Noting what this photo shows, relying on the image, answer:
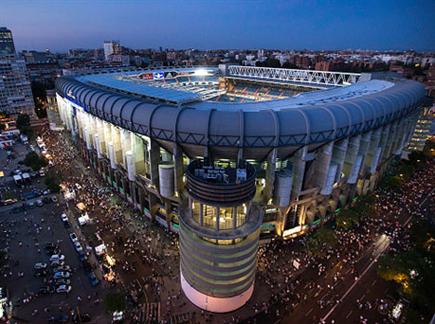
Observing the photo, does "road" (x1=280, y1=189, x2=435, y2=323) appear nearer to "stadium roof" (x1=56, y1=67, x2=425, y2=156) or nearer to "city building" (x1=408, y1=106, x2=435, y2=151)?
"stadium roof" (x1=56, y1=67, x2=425, y2=156)

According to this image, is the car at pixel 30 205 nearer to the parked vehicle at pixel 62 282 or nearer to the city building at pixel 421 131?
the parked vehicle at pixel 62 282

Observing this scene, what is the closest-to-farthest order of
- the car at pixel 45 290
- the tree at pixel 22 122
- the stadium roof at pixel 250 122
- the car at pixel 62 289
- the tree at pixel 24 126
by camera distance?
the car at pixel 45 290, the car at pixel 62 289, the stadium roof at pixel 250 122, the tree at pixel 24 126, the tree at pixel 22 122

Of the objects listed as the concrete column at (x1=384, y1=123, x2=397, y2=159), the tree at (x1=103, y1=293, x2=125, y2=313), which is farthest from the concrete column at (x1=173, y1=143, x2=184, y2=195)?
the concrete column at (x1=384, y1=123, x2=397, y2=159)

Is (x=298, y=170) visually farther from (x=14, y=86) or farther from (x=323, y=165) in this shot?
(x=14, y=86)

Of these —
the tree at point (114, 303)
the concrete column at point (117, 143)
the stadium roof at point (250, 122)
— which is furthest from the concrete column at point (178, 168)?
the concrete column at point (117, 143)

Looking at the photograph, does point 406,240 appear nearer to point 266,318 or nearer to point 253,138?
point 266,318

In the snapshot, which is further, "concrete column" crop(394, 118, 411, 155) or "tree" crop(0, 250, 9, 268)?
"concrete column" crop(394, 118, 411, 155)
